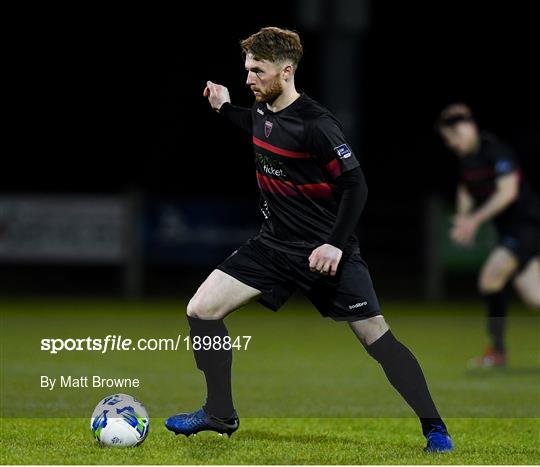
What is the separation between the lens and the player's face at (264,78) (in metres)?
6.29

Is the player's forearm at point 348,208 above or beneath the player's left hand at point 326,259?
above

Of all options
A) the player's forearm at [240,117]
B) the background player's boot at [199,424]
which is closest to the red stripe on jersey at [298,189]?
the player's forearm at [240,117]

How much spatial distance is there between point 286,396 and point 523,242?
10.3 feet

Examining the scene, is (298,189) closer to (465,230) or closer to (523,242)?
(465,230)

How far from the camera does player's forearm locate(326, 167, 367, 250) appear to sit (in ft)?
20.2

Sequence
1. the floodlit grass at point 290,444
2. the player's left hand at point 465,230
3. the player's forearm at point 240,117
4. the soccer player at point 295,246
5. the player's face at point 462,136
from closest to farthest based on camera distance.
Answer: the floodlit grass at point 290,444, the soccer player at point 295,246, the player's forearm at point 240,117, the player's left hand at point 465,230, the player's face at point 462,136

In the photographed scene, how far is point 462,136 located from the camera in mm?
10500

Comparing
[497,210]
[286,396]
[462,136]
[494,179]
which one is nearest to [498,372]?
[497,210]

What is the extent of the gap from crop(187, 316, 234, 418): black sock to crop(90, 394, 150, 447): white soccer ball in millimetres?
383

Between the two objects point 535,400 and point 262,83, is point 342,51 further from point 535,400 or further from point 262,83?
point 262,83

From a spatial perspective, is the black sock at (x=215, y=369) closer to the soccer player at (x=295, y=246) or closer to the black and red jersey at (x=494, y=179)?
the soccer player at (x=295, y=246)

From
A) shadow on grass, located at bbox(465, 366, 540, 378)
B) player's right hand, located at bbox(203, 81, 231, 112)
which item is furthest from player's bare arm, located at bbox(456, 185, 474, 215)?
player's right hand, located at bbox(203, 81, 231, 112)

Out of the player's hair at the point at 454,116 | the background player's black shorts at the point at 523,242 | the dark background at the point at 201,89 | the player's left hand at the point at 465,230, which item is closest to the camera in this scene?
the player's left hand at the point at 465,230

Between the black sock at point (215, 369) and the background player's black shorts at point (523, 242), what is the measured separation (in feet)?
15.7
